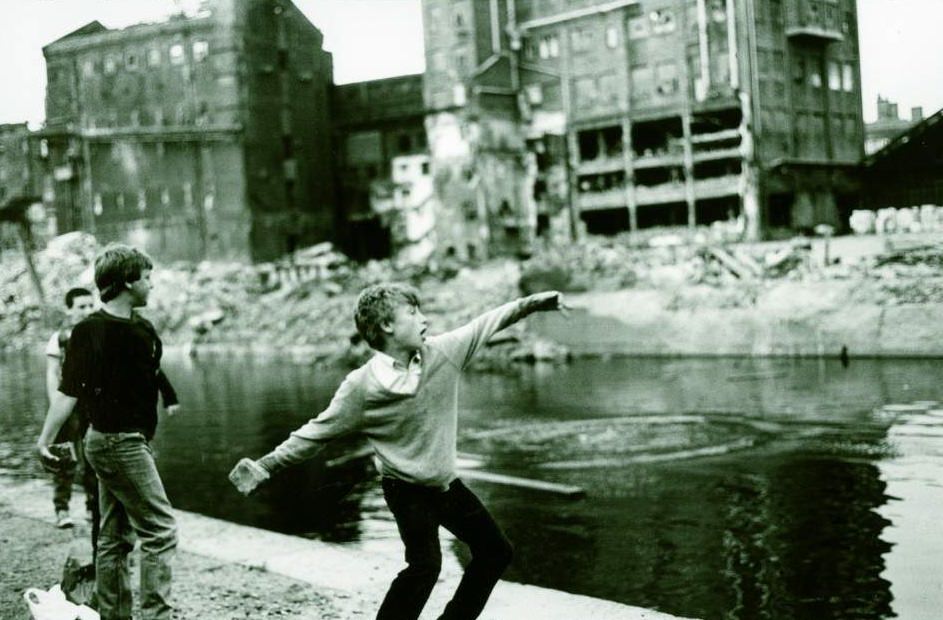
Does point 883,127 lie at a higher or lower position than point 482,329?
higher

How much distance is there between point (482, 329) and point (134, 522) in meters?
1.90

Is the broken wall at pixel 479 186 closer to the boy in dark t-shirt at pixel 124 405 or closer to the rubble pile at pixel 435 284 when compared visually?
the rubble pile at pixel 435 284

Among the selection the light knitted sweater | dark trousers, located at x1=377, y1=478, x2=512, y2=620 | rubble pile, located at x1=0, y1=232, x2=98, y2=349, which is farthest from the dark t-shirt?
rubble pile, located at x1=0, y1=232, x2=98, y2=349

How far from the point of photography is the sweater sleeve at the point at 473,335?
437 centimetres

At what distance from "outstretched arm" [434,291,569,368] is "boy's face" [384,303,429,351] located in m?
0.12

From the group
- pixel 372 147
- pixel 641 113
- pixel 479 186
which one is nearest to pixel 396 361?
pixel 641 113

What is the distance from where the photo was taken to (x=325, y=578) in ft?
20.7

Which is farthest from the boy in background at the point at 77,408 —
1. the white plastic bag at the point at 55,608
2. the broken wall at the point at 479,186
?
the broken wall at the point at 479,186

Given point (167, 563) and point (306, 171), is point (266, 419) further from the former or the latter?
point (306, 171)

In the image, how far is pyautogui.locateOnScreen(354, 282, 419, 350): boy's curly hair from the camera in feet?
14.0

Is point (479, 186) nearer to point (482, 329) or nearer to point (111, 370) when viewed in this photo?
point (111, 370)

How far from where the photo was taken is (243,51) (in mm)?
52562

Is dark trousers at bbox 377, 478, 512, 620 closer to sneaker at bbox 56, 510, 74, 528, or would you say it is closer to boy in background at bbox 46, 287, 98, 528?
boy in background at bbox 46, 287, 98, 528

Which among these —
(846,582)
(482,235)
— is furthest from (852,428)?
(482,235)
